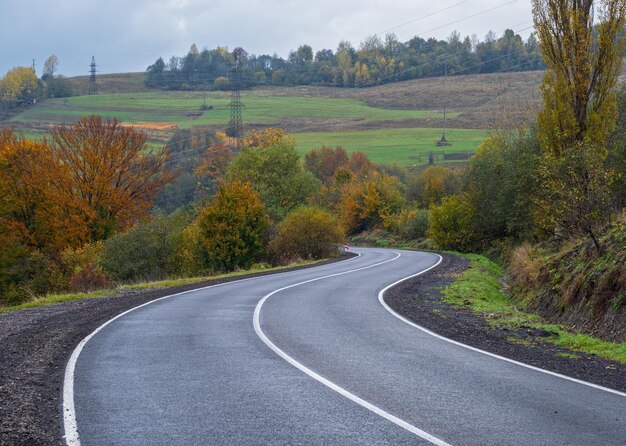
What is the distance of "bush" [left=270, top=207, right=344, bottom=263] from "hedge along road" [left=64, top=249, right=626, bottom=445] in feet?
103

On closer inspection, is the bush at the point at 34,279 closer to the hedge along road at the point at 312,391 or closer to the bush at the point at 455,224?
the hedge along road at the point at 312,391

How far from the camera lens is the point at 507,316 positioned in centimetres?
1764

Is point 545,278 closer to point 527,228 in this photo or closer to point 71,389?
point 71,389

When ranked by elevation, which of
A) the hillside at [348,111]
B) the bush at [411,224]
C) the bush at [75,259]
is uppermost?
the hillside at [348,111]

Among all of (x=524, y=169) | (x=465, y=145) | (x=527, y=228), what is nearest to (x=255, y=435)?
(x=524, y=169)

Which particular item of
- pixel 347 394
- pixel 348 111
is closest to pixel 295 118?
pixel 348 111

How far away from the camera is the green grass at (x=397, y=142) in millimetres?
118438

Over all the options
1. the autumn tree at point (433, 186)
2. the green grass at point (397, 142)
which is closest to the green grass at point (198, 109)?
the green grass at point (397, 142)

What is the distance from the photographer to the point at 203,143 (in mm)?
110938

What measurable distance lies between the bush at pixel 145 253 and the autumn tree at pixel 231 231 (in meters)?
3.59

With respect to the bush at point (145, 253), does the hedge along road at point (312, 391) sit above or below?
above

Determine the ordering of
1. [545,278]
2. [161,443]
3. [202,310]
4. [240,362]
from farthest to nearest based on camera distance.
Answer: [545,278], [202,310], [240,362], [161,443]

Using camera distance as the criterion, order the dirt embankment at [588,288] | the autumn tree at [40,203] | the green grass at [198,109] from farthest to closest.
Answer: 1. the green grass at [198,109]
2. the autumn tree at [40,203]
3. the dirt embankment at [588,288]

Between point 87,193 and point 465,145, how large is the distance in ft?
267
